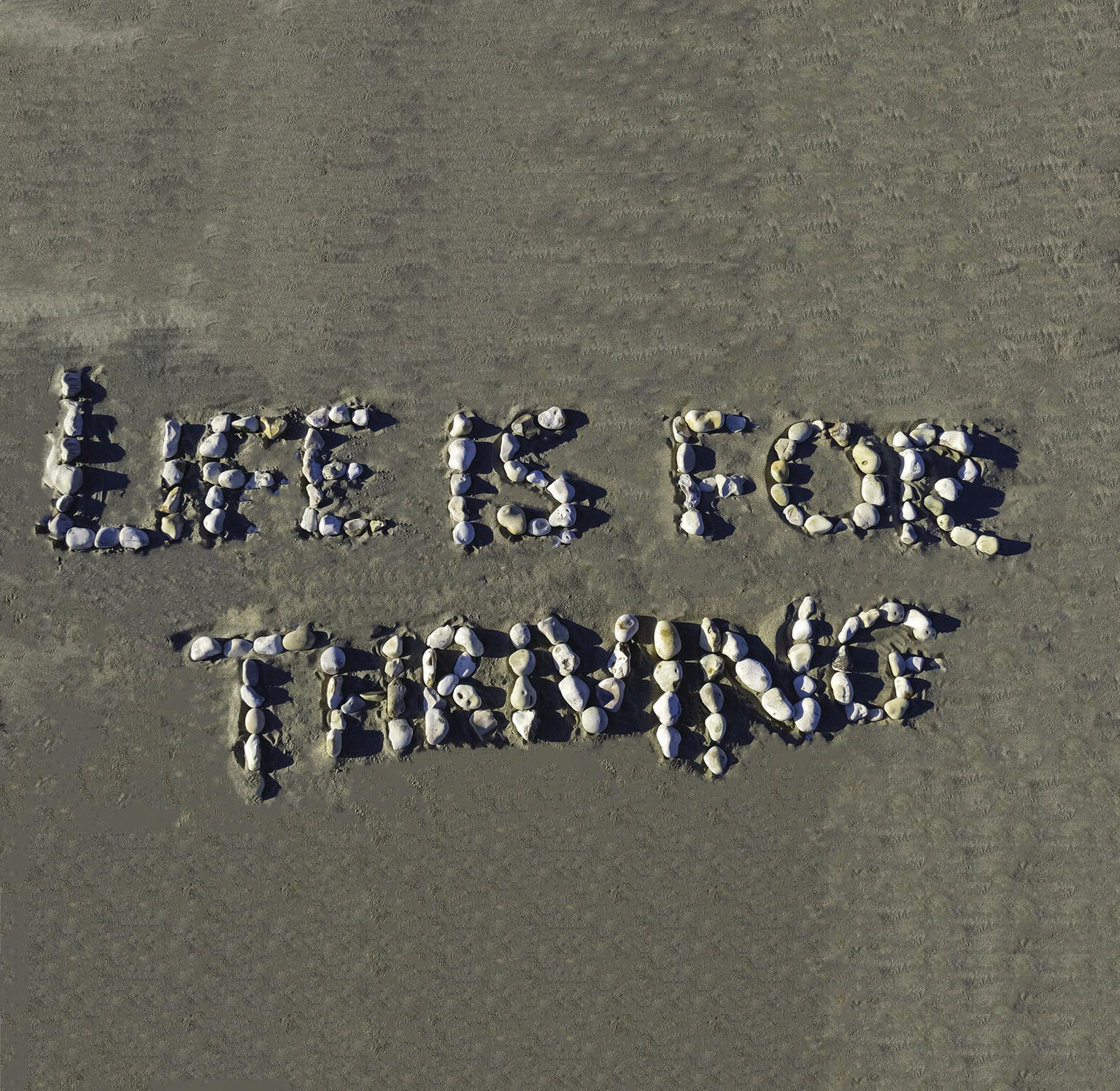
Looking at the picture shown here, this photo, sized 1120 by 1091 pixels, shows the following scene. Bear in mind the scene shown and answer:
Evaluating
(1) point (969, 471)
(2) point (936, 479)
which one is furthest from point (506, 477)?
(1) point (969, 471)

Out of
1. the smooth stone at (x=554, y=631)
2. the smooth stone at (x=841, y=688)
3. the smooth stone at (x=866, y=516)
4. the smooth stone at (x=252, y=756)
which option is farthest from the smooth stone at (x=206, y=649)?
Answer: the smooth stone at (x=866, y=516)

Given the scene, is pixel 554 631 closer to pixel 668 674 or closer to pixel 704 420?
pixel 668 674

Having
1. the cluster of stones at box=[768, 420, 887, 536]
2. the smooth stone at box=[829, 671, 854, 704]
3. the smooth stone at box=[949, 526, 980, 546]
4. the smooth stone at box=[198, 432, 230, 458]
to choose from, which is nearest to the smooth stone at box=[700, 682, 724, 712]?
the smooth stone at box=[829, 671, 854, 704]

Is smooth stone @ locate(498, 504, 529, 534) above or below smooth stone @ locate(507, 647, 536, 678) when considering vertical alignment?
above

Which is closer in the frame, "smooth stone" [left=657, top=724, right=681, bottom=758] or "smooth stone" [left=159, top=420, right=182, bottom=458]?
"smooth stone" [left=657, top=724, right=681, bottom=758]

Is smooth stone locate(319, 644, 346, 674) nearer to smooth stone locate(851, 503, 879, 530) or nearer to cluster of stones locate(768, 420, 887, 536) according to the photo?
cluster of stones locate(768, 420, 887, 536)

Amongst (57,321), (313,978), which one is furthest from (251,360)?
(313,978)

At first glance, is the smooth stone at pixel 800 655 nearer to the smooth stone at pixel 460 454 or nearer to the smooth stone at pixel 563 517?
the smooth stone at pixel 563 517
